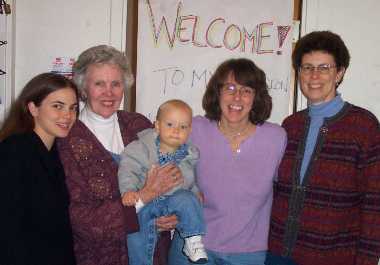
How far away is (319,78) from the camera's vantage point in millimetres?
1735

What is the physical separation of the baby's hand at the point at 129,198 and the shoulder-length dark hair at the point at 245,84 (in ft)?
1.91

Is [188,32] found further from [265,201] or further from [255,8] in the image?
A: [265,201]

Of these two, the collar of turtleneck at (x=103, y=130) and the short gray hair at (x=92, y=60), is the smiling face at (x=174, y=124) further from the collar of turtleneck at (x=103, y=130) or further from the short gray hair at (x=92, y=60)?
the short gray hair at (x=92, y=60)


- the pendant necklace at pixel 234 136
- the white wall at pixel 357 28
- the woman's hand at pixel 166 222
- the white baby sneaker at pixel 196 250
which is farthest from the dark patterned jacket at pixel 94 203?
the white wall at pixel 357 28

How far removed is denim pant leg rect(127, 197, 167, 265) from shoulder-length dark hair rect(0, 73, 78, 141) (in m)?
0.62

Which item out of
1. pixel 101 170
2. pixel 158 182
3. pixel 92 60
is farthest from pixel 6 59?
pixel 158 182

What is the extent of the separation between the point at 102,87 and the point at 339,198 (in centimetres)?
117

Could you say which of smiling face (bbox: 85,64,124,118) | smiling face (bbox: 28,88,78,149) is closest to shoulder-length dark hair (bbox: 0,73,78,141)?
smiling face (bbox: 28,88,78,149)

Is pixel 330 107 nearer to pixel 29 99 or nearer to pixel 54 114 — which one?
pixel 54 114

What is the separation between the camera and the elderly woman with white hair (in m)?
1.64

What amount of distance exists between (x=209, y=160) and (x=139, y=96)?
895 mm

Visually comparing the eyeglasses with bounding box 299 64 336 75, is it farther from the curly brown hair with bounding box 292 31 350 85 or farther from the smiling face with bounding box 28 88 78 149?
the smiling face with bounding box 28 88 78 149

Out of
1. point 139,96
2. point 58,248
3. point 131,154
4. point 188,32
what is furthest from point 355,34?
point 58,248

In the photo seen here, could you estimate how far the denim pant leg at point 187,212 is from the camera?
1718 mm
